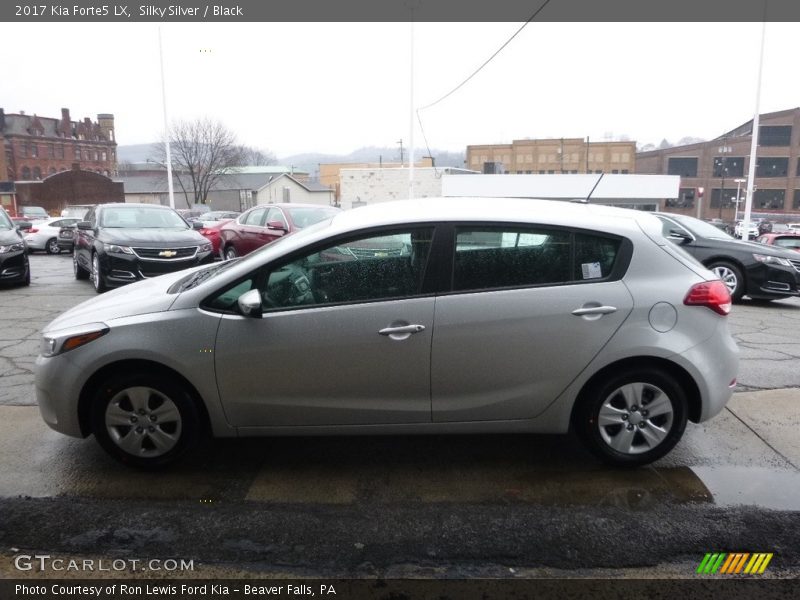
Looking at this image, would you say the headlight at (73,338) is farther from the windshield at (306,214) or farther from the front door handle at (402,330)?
the windshield at (306,214)

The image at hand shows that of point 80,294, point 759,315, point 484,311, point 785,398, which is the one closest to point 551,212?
point 484,311

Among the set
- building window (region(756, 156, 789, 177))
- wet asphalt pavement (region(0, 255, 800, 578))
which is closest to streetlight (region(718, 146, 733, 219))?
building window (region(756, 156, 789, 177))

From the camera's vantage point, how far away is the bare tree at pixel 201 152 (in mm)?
58844

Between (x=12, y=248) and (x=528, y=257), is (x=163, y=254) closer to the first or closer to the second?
(x=12, y=248)

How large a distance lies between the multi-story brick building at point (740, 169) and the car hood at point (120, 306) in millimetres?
70848

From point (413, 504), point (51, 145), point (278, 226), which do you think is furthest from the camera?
point (51, 145)

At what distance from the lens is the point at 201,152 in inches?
2371

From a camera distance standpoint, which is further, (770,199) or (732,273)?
(770,199)

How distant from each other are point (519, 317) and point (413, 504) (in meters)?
1.23

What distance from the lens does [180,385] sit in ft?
12.0

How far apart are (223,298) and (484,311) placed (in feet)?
5.14

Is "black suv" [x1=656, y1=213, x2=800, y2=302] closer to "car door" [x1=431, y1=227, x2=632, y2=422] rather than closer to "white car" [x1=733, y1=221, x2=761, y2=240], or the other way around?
"car door" [x1=431, y1=227, x2=632, y2=422]

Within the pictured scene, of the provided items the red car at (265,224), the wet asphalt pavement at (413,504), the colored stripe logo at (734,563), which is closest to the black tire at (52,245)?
the red car at (265,224)

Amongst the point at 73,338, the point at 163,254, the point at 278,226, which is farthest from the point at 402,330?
the point at 278,226
